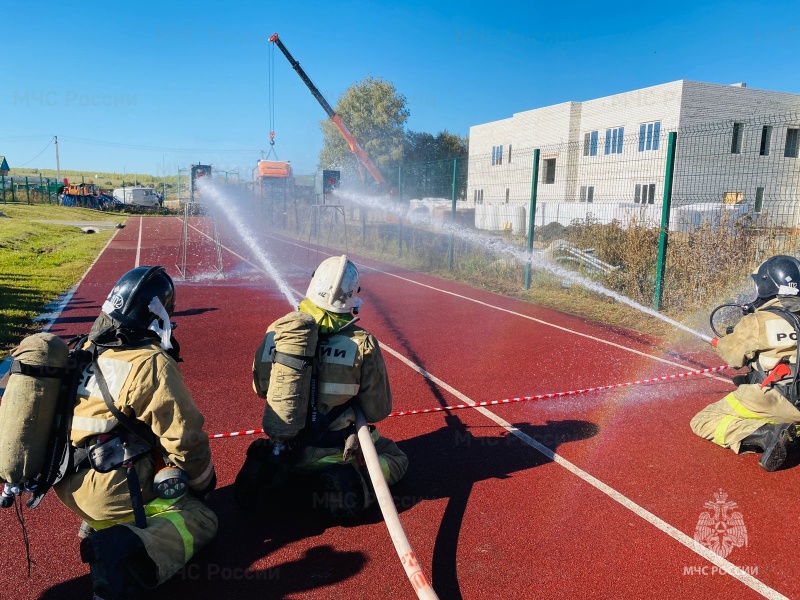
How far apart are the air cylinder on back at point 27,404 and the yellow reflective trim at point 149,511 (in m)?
0.44

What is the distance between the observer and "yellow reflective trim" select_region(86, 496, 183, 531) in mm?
2914

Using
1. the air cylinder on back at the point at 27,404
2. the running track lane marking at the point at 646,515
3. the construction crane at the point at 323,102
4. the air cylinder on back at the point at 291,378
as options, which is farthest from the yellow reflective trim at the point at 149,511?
the construction crane at the point at 323,102

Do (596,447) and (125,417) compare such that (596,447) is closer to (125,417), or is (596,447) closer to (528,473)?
(528,473)

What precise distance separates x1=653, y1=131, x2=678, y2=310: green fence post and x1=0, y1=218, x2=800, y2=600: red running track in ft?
7.73

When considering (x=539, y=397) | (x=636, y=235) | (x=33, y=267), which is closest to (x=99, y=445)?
(x=539, y=397)

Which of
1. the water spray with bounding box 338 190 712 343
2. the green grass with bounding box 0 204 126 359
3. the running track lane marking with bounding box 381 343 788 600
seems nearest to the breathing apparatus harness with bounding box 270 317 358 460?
the running track lane marking with bounding box 381 343 788 600

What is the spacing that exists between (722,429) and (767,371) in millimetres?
544

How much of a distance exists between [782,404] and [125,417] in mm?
4302

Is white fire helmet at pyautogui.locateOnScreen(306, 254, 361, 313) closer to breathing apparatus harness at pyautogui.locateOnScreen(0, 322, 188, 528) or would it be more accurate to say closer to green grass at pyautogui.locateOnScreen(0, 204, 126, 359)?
breathing apparatus harness at pyautogui.locateOnScreen(0, 322, 188, 528)

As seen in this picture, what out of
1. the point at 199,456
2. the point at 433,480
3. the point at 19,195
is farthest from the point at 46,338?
the point at 19,195

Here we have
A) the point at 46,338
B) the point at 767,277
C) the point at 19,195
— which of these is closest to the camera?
the point at 46,338

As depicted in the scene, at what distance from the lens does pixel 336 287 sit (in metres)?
3.52

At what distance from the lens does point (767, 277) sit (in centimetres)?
441

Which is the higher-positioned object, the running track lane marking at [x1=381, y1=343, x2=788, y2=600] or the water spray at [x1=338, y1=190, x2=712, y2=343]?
the water spray at [x1=338, y1=190, x2=712, y2=343]
